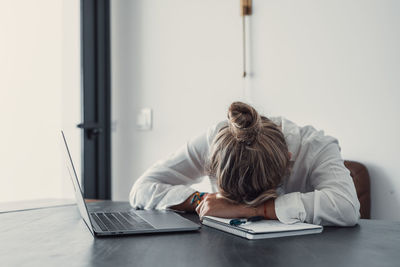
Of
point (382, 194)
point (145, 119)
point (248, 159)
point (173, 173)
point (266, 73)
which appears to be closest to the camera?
point (248, 159)

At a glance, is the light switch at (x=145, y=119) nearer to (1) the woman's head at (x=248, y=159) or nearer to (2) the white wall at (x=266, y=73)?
(2) the white wall at (x=266, y=73)

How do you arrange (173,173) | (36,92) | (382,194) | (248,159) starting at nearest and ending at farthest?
(248,159), (173,173), (382,194), (36,92)

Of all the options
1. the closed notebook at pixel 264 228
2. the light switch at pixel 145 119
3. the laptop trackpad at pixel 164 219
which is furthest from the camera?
the light switch at pixel 145 119

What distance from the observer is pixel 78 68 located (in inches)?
105

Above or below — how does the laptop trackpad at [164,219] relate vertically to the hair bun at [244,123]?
below

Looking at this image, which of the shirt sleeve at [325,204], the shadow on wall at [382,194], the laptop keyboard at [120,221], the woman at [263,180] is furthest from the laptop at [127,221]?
the shadow on wall at [382,194]

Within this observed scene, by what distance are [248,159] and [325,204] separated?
211 mm

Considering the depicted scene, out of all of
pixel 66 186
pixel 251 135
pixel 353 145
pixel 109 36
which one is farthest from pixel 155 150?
pixel 251 135

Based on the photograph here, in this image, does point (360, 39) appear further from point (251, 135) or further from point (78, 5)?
point (78, 5)

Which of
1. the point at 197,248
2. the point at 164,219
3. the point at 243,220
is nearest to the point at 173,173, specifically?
the point at 164,219

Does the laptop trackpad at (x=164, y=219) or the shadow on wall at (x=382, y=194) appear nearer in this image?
the laptop trackpad at (x=164, y=219)

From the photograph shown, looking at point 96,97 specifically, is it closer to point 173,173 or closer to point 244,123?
point 173,173

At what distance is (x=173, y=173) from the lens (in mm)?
1411

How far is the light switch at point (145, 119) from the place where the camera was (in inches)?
102
